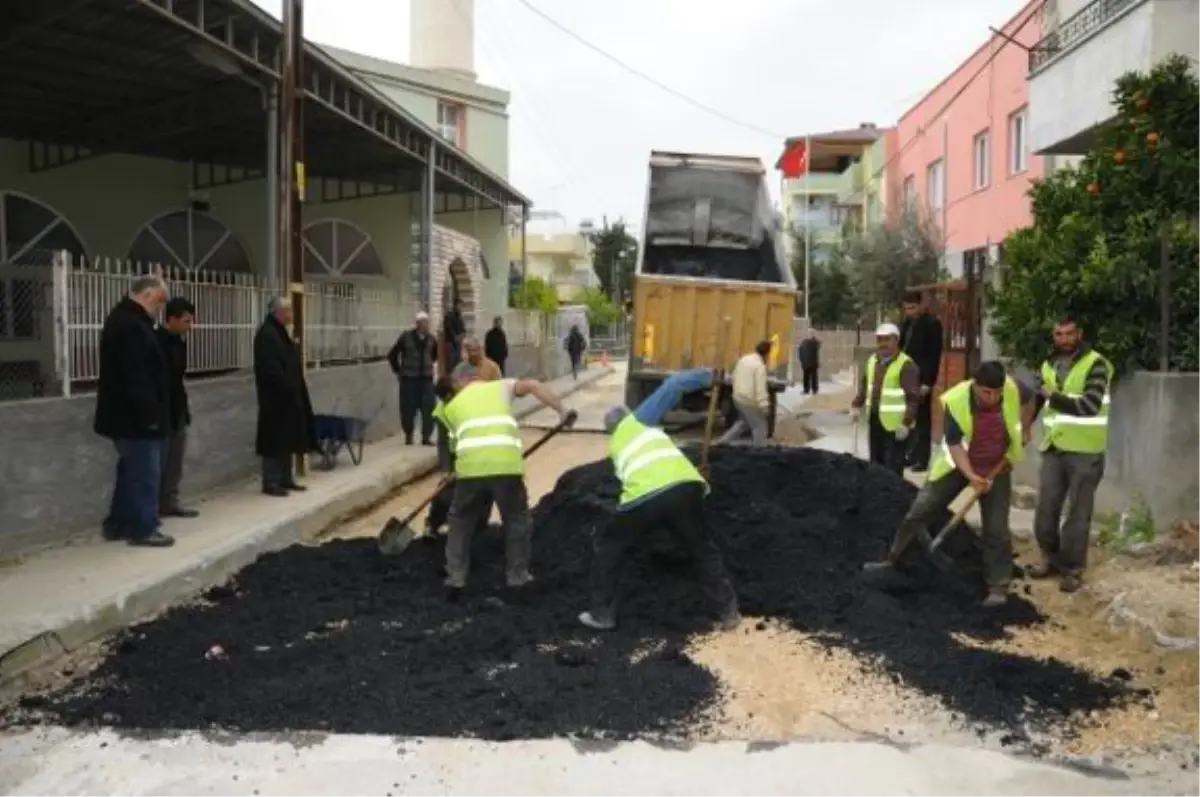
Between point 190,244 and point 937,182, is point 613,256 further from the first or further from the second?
point 190,244

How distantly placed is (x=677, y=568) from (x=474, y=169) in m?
18.4

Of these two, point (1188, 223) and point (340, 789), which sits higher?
point (1188, 223)

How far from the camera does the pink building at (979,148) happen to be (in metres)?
21.1

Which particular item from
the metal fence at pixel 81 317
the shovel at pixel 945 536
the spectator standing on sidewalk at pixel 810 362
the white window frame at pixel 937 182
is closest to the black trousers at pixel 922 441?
the shovel at pixel 945 536

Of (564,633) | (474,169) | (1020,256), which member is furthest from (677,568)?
(474,169)

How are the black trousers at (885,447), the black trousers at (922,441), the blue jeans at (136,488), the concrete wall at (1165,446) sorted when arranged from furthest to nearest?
the black trousers at (922,441) < the black trousers at (885,447) < the concrete wall at (1165,446) < the blue jeans at (136,488)

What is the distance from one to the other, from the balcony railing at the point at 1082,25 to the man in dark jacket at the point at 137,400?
29.3ft

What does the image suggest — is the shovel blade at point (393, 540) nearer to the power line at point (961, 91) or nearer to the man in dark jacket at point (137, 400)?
the man in dark jacket at point (137, 400)

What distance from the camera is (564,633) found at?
6195 millimetres

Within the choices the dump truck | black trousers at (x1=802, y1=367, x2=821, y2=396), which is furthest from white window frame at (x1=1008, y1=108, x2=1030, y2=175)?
the dump truck

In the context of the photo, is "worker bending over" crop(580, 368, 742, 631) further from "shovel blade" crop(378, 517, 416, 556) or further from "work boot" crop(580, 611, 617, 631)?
"shovel blade" crop(378, 517, 416, 556)

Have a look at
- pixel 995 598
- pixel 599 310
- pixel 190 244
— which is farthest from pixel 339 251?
pixel 599 310

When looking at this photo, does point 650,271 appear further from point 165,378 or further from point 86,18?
point 165,378

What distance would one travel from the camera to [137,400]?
25.4 ft
